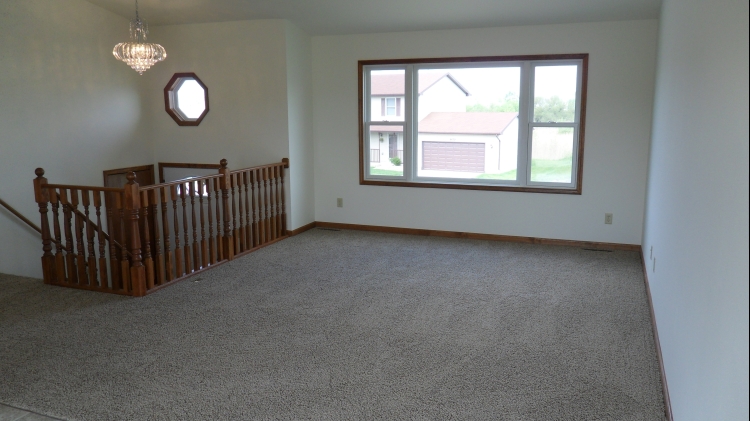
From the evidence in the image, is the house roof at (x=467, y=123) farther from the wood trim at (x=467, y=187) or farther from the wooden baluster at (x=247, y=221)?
the wooden baluster at (x=247, y=221)

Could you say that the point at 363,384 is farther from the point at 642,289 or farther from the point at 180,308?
the point at 642,289

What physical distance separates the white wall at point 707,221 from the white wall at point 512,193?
2.16 m

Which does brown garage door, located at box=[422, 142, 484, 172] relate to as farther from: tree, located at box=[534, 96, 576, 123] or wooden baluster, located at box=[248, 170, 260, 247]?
wooden baluster, located at box=[248, 170, 260, 247]

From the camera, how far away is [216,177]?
16.9 feet

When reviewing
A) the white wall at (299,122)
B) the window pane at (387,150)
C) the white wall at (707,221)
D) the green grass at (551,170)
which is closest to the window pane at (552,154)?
the green grass at (551,170)

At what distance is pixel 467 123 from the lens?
20.3ft

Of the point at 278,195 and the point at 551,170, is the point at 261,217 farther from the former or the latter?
the point at 551,170

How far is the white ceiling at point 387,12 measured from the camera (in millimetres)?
5141

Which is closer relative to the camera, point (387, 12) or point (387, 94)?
point (387, 12)

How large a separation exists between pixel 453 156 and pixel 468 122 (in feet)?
1.38

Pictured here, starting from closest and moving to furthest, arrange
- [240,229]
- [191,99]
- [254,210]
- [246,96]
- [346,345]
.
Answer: [346,345] < [240,229] < [254,210] < [246,96] < [191,99]

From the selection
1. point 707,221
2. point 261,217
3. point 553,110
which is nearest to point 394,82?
point 553,110

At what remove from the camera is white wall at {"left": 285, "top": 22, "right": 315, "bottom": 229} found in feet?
20.2

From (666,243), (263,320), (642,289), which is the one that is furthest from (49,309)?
(642,289)
